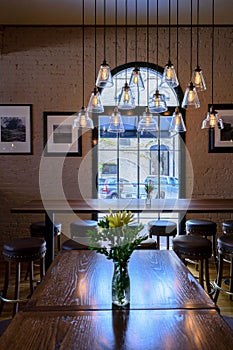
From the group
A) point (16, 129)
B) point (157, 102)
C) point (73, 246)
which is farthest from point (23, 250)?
point (16, 129)

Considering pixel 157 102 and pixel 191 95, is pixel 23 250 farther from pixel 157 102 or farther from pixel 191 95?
pixel 191 95

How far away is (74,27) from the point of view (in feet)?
14.9

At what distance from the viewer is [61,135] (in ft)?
15.1

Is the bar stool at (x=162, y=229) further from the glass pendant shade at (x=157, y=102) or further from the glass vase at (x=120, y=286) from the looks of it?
the glass vase at (x=120, y=286)

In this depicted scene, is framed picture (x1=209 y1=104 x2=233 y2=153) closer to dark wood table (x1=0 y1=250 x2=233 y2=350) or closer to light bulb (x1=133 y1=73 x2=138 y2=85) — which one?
light bulb (x1=133 y1=73 x2=138 y2=85)

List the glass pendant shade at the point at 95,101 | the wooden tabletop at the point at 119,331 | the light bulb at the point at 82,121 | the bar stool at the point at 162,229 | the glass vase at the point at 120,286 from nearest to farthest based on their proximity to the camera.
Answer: the wooden tabletop at the point at 119,331 < the glass vase at the point at 120,286 < the glass pendant shade at the point at 95,101 < the light bulb at the point at 82,121 < the bar stool at the point at 162,229

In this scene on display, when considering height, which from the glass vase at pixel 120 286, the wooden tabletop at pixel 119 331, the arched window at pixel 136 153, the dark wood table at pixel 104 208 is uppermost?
the arched window at pixel 136 153

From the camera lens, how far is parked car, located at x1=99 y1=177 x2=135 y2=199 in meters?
4.68

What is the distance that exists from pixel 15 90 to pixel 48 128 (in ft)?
2.21

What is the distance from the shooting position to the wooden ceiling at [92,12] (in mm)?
3795

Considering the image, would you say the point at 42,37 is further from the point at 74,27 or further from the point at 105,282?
the point at 105,282

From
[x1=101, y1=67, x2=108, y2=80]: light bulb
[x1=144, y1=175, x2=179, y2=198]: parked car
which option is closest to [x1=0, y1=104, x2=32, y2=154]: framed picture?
[x1=144, y1=175, x2=179, y2=198]: parked car

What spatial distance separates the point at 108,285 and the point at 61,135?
313cm

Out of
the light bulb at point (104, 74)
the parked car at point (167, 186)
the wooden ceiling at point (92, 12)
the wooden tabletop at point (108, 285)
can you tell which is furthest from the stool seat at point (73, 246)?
the wooden ceiling at point (92, 12)
